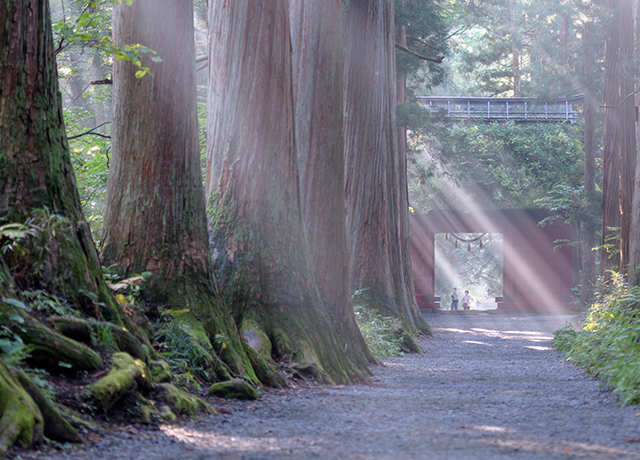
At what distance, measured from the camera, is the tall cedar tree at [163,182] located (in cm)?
546

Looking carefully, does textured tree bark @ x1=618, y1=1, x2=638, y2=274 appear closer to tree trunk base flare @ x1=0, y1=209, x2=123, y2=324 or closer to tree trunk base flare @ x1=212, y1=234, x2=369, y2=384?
tree trunk base flare @ x1=212, y1=234, x2=369, y2=384

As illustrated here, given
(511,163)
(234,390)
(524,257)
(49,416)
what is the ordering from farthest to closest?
1. (511,163)
2. (524,257)
3. (234,390)
4. (49,416)

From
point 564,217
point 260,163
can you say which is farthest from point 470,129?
point 260,163

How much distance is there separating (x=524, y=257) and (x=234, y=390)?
87.9ft

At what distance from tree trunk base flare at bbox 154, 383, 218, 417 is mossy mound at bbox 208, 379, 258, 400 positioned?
462 millimetres

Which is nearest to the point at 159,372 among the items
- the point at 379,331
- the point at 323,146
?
the point at 323,146

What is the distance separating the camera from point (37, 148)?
4.02 m

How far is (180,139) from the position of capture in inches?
225

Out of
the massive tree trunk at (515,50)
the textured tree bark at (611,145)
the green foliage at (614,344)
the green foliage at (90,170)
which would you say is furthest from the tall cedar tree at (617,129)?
the massive tree trunk at (515,50)

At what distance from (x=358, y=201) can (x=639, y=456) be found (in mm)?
10745

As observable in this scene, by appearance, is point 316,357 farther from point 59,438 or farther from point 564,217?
point 564,217

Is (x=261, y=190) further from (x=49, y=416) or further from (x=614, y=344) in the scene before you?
(x=614, y=344)

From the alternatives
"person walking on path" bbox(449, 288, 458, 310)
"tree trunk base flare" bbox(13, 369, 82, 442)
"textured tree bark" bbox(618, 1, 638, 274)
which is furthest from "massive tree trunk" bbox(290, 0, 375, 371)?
"person walking on path" bbox(449, 288, 458, 310)

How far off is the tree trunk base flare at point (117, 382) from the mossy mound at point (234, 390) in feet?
2.91
